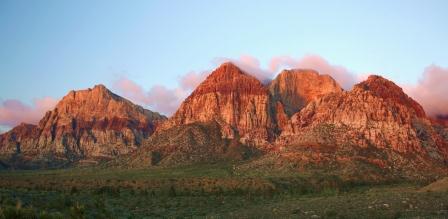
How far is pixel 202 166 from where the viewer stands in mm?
189875

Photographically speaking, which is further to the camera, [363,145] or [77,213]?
[363,145]

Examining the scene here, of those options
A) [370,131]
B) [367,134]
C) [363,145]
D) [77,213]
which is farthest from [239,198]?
[370,131]

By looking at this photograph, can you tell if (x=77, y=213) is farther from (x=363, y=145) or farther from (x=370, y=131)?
(x=370, y=131)

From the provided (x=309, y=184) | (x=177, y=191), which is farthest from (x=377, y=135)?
(x=177, y=191)

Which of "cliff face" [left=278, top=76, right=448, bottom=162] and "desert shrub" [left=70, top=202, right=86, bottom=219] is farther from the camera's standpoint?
"cliff face" [left=278, top=76, right=448, bottom=162]

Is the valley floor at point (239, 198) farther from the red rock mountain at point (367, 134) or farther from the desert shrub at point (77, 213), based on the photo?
the red rock mountain at point (367, 134)

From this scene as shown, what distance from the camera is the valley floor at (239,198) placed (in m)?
48.2

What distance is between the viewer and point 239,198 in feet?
315

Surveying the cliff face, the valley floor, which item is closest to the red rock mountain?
the cliff face

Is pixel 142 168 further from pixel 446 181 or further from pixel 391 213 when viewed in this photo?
pixel 391 213

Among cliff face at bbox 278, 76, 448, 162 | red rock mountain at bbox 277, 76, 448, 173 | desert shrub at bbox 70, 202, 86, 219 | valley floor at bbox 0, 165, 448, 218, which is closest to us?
desert shrub at bbox 70, 202, 86, 219

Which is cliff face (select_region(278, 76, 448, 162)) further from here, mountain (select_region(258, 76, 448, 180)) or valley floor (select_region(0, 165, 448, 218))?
valley floor (select_region(0, 165, 448, 218))

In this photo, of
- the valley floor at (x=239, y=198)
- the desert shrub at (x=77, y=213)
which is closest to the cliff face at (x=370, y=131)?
the valley floor at (x=239, y=198)

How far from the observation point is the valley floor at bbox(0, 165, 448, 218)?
48.2 m
